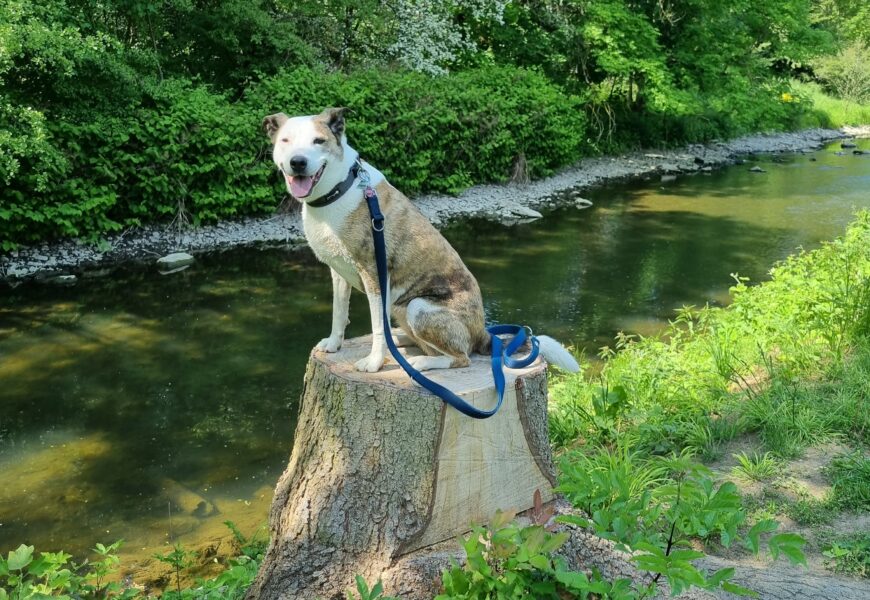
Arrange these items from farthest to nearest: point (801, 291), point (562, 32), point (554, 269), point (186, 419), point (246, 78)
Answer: point (562, 32) < point (246, 78) < point (554, 269) < point (801, 291) < point (186, 419)

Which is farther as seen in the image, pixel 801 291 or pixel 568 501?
pixel 801 291

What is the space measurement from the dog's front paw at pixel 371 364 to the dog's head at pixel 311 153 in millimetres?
697

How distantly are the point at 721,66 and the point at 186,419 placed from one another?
18596mm

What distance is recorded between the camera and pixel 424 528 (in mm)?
2961

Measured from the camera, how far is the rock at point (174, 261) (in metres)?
10.4

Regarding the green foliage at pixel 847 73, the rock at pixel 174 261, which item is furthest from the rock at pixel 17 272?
the green foliage at pixel 847 73

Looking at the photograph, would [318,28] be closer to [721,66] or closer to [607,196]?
[607,196]

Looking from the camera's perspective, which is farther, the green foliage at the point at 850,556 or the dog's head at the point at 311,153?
the green foliage at the point at 850,556

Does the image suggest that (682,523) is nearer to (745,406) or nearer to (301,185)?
(301,185)

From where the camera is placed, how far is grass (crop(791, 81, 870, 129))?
28750 millimetres

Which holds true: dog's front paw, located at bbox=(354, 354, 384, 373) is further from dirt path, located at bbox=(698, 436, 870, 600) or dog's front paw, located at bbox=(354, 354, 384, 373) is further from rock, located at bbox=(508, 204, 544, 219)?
rock, located at bbox=(508, 204, 544, 219)

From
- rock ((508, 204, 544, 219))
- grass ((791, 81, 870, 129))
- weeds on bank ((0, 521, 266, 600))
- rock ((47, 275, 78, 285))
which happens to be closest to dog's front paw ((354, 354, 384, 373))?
weeds on bank ((0, 521, 266, 600))

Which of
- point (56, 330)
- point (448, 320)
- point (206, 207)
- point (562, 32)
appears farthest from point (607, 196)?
point (448, 320)

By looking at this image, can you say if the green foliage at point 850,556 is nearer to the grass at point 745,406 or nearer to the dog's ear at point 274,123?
the grass at point 745,406
